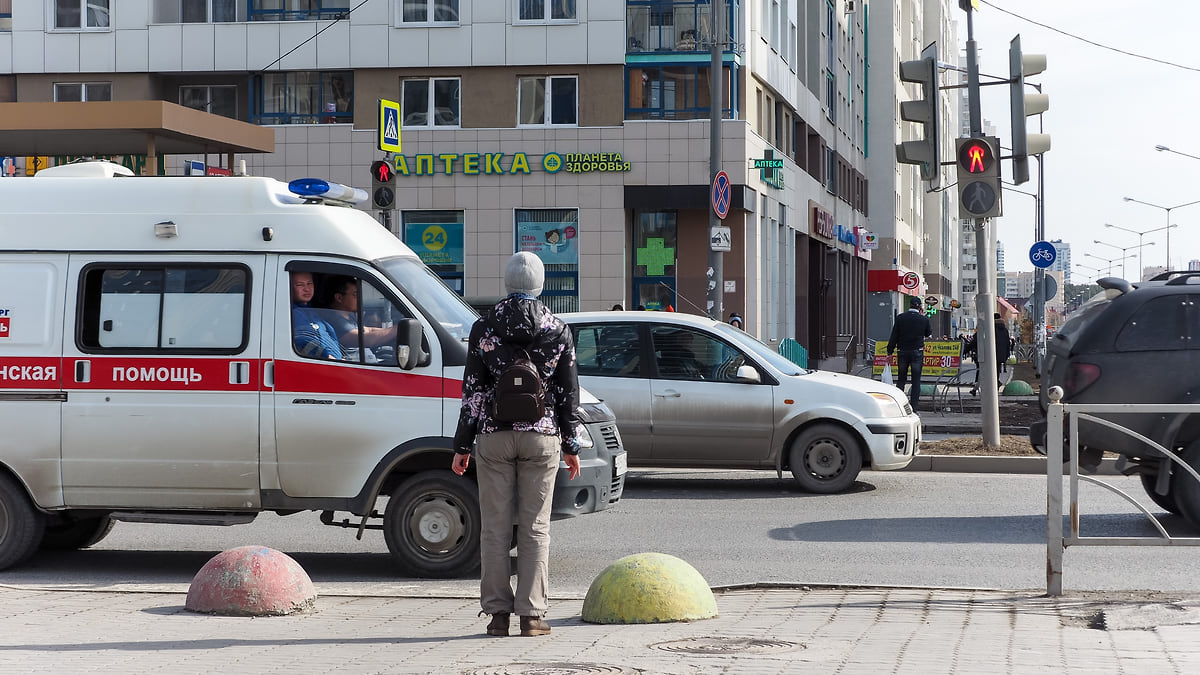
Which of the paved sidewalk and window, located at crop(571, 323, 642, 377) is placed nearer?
the paved sidewalk

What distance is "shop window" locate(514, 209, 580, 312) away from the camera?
3425 centimetres

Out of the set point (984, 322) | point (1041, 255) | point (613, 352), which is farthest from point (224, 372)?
point (1041, 255)

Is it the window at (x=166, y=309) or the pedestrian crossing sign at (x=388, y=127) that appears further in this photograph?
the pedestrian crossing sign at (x=388, y=127)

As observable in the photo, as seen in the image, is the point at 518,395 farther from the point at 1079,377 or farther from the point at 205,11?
the point at 205,11

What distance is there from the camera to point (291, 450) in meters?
8.96

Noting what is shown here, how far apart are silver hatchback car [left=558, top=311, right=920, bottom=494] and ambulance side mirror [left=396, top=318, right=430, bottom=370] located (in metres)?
4.25

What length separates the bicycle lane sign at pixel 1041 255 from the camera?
3465cm

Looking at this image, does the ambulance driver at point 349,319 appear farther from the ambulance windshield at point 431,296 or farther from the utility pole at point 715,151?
the utility pole at point 715,151

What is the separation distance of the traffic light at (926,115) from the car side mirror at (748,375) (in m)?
2.91

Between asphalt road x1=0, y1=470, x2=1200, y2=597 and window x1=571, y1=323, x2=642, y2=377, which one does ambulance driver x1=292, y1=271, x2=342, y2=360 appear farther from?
window x1=571, y1=323, x2=642, y2=377

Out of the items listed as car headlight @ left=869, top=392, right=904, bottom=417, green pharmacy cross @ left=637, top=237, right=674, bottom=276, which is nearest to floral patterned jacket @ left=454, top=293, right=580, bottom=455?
car headlight @ left=869, top=392, right=904, bottom=417

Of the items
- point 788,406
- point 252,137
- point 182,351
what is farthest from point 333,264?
point 252,137

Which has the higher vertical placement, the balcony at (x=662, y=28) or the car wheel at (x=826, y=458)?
the balcony at (x=662, y=28)

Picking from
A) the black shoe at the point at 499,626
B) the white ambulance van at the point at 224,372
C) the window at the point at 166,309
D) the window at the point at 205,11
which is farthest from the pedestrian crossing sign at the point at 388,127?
the window at the point at 205,11
